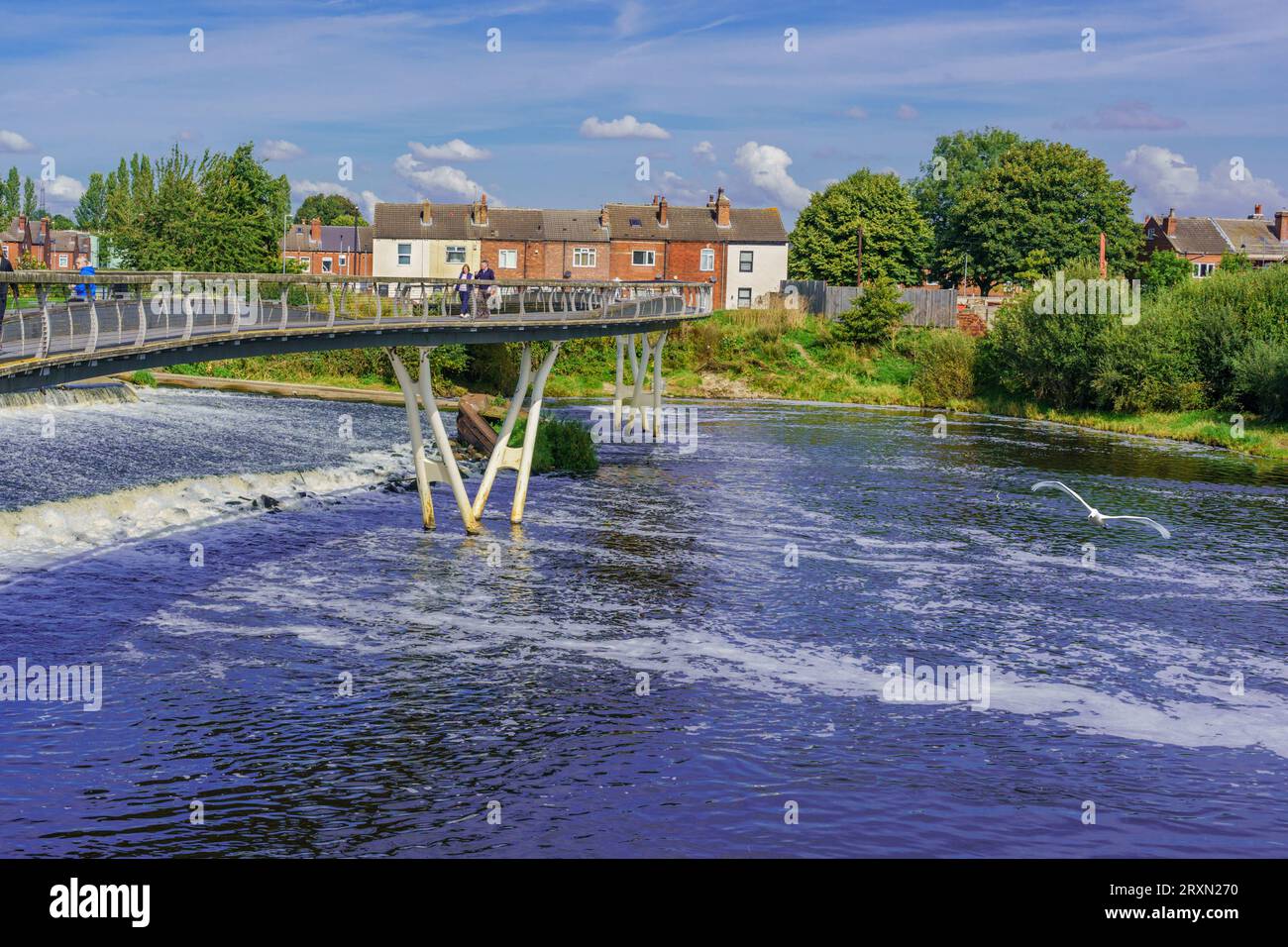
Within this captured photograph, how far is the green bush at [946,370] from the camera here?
79.9 meters

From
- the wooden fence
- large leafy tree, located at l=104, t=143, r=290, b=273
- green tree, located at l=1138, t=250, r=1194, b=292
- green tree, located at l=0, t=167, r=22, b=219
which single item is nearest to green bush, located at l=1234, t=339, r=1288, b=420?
the wooden fence

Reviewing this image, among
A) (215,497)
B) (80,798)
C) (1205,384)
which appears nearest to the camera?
(80,798)

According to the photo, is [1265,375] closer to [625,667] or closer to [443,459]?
[443,459]

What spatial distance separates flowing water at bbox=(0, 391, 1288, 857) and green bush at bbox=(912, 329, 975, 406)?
3677 cm

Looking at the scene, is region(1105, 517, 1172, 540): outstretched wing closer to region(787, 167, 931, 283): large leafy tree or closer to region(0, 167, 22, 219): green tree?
region(787, 167, 931, 283): large leafy tree

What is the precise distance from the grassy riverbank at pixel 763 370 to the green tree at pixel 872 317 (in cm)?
81

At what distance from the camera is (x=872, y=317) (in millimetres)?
86250

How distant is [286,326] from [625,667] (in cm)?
1049

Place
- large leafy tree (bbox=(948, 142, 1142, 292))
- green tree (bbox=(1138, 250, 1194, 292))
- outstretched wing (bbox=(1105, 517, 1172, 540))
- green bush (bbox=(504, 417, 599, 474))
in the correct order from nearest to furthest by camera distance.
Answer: outstretched wing (bbox=(1105, 517, 1172, 540)), green bush (bbox=(504, 417, 599, 474)), green tree (bbox=(1138, 250, 1194, 292)), large leafy tree (bbox=(948, 142, 1142, 292))

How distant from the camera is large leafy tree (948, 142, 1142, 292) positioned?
10056 cm
